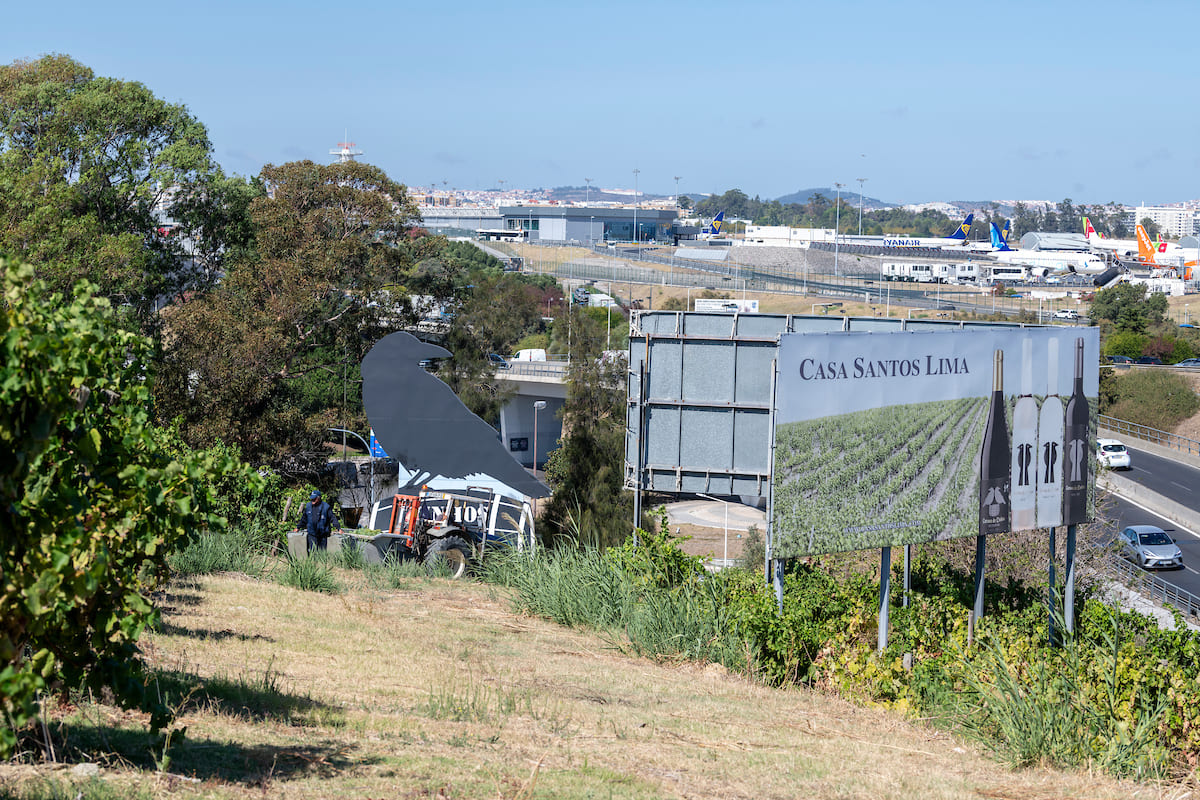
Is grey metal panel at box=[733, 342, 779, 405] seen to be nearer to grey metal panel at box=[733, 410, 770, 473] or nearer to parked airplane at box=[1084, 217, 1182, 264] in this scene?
grey metal panel at box=[733, 410, 770, 473]

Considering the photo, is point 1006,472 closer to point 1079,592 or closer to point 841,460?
point 841,460

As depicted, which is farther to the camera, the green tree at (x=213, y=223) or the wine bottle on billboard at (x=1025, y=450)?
the green tree at (x=213, y=223)

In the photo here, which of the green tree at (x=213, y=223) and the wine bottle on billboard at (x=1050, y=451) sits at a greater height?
Result: the green tree at (x=213, y=223)

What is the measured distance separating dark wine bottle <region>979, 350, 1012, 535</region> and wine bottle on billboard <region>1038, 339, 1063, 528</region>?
21.8 inches

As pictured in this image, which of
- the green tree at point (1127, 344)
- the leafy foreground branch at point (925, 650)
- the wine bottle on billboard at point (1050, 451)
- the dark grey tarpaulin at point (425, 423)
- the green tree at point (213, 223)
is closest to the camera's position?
the leafy foreground branch at point (925, 650)

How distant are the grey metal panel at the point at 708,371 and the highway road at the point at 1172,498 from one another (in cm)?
1611

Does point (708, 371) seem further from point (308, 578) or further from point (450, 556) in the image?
point (308, 578)

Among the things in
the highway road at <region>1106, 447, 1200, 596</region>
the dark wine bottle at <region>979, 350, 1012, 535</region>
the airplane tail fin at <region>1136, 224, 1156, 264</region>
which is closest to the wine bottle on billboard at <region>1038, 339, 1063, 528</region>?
the dark wine bottle at <region>979, 350, 1012, 535</region>

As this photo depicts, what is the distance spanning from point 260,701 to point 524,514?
11470 millimetres

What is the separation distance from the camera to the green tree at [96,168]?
27.8 m

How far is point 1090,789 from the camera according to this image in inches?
267

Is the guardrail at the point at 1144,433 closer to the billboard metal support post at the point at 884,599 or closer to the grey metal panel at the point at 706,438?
the grey metal panel at the point at 706,438

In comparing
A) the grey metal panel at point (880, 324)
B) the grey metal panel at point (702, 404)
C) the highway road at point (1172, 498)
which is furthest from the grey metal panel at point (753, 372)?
the highway road at point (1172, 498)

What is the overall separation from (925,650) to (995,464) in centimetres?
200
